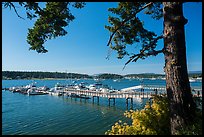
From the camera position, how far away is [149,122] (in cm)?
673

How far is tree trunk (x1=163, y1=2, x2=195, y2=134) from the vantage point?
6.42 m

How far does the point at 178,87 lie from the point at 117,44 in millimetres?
5364

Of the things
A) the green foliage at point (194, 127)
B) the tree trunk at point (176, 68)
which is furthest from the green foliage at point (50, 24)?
the green foliage at point (194, 127)

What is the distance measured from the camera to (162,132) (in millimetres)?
6762

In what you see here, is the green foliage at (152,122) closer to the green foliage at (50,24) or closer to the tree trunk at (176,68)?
the tree trunk at (176,68)

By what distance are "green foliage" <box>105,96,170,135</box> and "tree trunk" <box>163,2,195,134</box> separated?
448 millimetres

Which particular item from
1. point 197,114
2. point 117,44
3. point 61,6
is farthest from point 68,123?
point 197,114

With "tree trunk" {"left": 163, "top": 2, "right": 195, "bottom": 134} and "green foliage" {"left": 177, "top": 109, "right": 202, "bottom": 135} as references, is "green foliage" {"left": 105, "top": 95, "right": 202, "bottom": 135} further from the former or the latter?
"tree trunk" {"left": 163, "top": 2, "right": 195, "bottom": 134}

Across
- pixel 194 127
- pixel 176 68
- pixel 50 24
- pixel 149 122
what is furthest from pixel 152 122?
pixel 50 24

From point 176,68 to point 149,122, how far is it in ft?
5.46

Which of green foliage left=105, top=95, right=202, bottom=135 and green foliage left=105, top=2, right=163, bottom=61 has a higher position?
green foliage left=105, top=2, right=163, bottom=61

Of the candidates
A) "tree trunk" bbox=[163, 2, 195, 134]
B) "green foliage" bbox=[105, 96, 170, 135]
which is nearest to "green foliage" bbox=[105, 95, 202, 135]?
"green foliage" bbox=[105, 96, 170, 135]

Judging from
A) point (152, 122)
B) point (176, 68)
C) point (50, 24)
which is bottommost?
point (152, 122)

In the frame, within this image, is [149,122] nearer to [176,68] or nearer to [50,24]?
[176,68]
